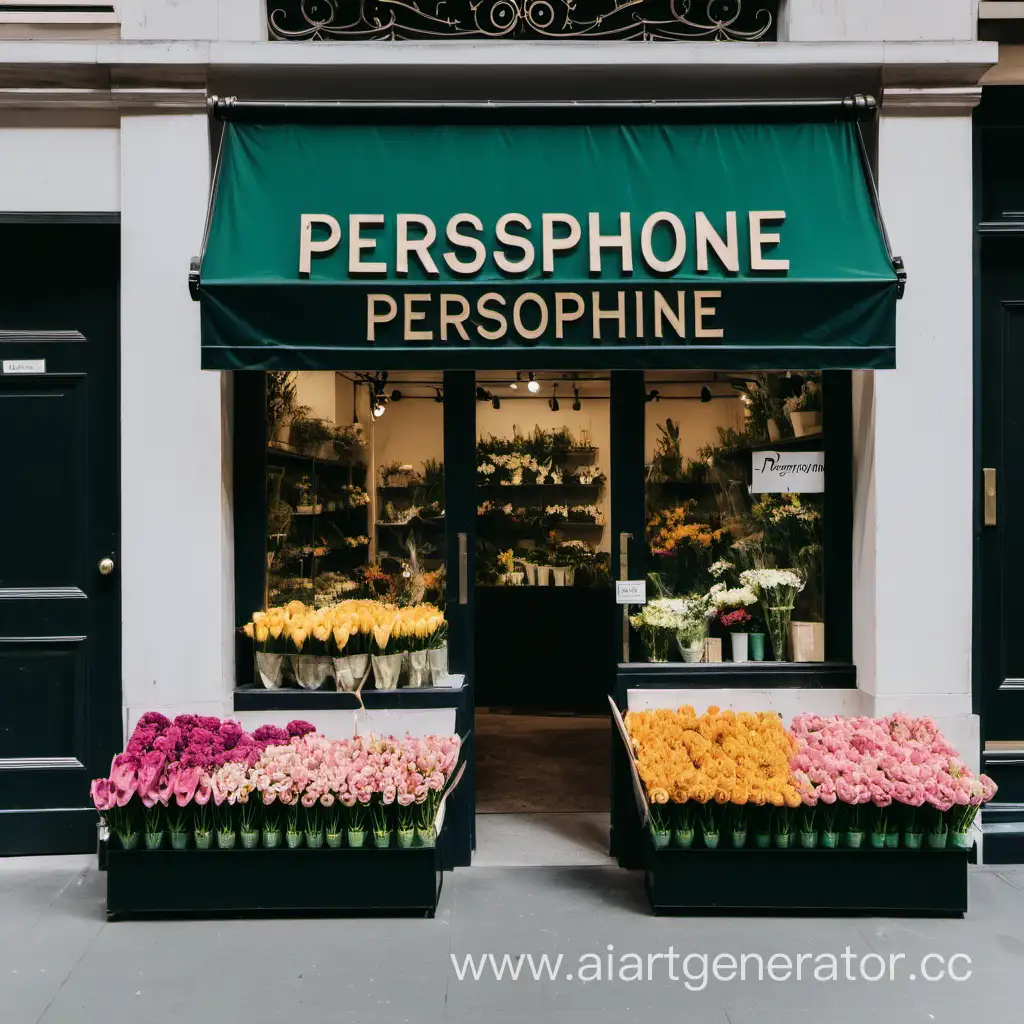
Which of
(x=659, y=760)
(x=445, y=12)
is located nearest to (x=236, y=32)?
(x=445, y=12)

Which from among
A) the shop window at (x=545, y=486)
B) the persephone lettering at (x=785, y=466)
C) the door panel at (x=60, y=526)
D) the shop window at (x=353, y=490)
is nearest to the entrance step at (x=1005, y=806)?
the persephone lettering at (x=785, y=466)

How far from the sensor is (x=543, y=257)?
4910 millimetres

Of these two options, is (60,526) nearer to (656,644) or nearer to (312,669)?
(312,669)

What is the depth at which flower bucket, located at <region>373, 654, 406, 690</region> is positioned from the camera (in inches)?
207

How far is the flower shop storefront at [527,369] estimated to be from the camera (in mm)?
4809

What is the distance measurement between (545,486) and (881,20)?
5813 millimetres

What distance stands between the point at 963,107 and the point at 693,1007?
5068 millimetres

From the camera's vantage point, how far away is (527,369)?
16.1ft

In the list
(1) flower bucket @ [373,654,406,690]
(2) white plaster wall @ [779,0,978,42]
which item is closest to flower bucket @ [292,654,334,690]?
(1) flower bucket @ [373,654,406,690]

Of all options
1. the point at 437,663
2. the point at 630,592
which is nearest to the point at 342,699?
the point at 437,663

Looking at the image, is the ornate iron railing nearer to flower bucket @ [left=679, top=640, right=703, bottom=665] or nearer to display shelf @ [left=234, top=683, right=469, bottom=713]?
flower bucket @ [left=679, top=640, right=703, bottom=665]

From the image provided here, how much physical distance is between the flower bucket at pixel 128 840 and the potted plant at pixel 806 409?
4.42m

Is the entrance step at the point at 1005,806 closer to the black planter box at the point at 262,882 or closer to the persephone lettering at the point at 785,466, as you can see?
the persephone lettering at the point at 785,466

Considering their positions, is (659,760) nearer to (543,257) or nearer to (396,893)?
(396,893)
